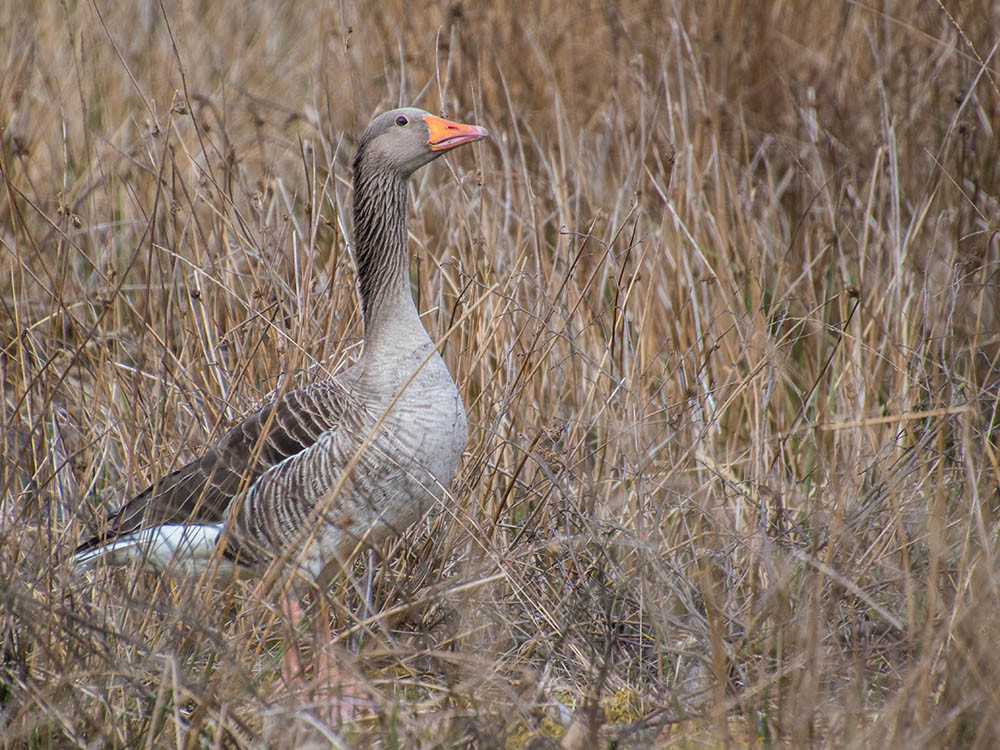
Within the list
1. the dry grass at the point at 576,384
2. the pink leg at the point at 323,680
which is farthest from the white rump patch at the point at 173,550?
the pink leg at the point at 323,680

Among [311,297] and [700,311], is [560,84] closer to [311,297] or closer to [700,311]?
[700,311]

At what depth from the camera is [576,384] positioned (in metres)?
4.37

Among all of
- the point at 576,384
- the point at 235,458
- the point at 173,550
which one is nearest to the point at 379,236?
the point at 235,458

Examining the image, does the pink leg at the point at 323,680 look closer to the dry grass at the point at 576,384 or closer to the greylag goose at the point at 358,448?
the dry grass at the point at 576,384

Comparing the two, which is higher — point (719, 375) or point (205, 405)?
point (205, 405)

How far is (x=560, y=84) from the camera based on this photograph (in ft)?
23.3

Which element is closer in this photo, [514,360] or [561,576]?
[561,576]

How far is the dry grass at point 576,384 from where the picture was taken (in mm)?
2863

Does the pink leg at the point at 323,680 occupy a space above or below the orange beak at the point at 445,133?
below

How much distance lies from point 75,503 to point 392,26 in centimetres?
477

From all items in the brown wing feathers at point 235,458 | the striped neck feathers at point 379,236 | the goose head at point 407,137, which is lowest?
the brown wing feathers at point 235,458

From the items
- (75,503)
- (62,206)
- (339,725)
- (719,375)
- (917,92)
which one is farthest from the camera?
(917,92)

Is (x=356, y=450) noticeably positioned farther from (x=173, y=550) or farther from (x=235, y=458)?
(x=173, y=550)

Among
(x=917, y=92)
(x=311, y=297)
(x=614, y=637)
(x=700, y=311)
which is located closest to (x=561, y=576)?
(x=614, y=637)
